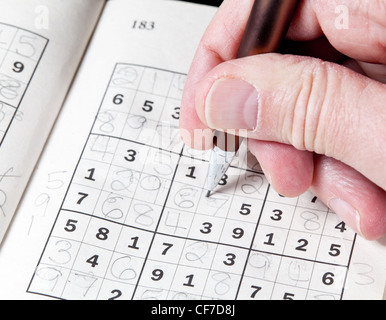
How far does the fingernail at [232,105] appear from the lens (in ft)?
2.35

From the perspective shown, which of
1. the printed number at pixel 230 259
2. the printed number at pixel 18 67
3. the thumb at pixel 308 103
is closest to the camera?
the thumb at pixel 308 103

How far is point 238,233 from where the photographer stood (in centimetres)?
80

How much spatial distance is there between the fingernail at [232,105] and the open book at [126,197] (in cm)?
12

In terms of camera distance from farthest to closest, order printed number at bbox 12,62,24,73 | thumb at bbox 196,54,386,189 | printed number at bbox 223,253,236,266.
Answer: printed number at bbox 12,62,24,73 → printed number at bbox 223,253,236,266 → thumb at bbox 196,54,386,189

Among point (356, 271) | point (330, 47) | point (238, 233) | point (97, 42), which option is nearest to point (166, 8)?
point (97, 42)

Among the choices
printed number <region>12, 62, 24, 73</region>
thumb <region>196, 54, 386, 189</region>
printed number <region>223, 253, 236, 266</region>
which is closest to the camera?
thumb <region>196, 54, 386, 189</region>

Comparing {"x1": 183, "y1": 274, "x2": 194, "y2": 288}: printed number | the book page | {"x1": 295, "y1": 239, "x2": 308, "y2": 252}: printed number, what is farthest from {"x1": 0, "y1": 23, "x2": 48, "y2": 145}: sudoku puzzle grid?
{"x1": 295, "y1": 239, "x2": 308, "y2": 252}: printed number

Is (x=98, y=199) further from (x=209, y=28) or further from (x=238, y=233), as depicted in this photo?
(x=209, y=28)

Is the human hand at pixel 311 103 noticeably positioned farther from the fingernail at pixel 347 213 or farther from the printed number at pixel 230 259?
the printed number at pixel 230 259

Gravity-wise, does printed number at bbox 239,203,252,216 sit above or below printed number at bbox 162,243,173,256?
above

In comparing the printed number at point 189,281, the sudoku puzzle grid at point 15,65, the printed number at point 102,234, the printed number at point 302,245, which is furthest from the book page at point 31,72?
the printed number at point 302,245

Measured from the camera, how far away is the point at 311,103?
0.69m

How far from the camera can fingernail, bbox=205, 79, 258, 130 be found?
715 mm

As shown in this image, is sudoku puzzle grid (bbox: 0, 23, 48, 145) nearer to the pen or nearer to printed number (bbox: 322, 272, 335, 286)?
the pen
